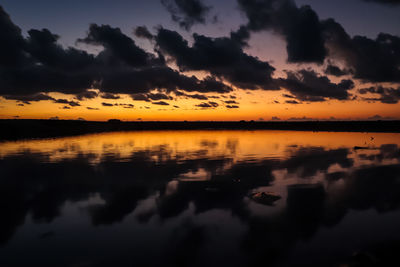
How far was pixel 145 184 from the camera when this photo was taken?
55.8 ft

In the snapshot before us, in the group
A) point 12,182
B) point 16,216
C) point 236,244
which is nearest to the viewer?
point 236,244

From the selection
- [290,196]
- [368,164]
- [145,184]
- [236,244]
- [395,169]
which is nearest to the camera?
[236,244]

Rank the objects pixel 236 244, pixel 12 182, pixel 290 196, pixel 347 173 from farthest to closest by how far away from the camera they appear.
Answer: pixel 347 173 < pixel 12 182 < pixel 290 196 < pixel 236 244

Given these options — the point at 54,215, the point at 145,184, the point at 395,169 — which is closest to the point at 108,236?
the point at 54,215

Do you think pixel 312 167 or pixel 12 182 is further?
pixel 312 167

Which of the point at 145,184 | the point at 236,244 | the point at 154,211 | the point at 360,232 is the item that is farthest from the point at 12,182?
the point at 360,232

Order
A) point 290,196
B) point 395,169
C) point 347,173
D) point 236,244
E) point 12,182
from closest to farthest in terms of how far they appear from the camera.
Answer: point 236,244 < point 290,196 < point 12,182 < point 347,173 < point 395,169

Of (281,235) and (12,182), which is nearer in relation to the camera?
(281,235)

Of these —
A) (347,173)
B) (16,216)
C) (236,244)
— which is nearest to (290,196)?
(236,244)

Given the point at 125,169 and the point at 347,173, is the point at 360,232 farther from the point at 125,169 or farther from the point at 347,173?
the point at 125,169

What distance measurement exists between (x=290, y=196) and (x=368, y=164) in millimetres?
14002

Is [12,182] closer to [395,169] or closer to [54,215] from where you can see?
[54,215]

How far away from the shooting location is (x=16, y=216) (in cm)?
1172

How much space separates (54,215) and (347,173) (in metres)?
18.7
